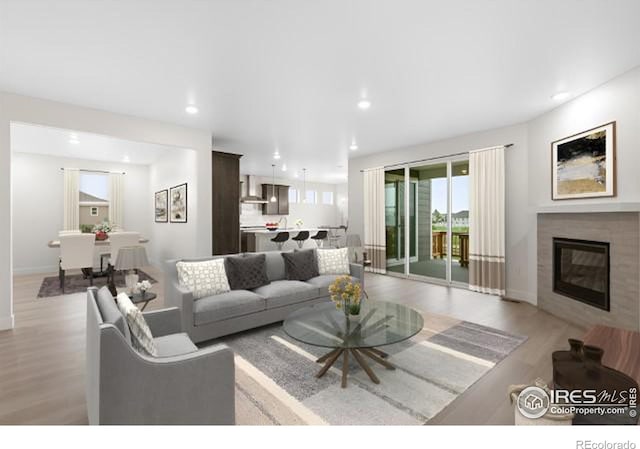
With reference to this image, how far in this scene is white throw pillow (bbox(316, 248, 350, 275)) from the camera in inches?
167

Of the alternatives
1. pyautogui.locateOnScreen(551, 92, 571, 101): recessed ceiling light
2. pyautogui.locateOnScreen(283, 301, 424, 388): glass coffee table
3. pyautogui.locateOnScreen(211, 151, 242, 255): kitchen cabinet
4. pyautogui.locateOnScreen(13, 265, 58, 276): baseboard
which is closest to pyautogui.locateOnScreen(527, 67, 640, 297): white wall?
pyautogui.locateOnScreen(551, 92, 571, 101): recessed ceiling light

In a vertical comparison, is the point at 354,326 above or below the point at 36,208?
below

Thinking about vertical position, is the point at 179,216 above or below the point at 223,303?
above

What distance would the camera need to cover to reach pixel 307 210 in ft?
37.7

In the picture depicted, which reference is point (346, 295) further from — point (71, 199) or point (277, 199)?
point (277, 199)

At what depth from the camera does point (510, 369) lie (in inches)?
99.3

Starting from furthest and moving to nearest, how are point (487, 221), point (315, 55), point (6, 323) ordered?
1. point (487, 221)
2. point (6, 323)
3. point (315, 55)

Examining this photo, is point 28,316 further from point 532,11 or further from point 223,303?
point 532,11

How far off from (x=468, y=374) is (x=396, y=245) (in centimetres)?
441

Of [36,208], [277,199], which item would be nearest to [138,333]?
[36,208]

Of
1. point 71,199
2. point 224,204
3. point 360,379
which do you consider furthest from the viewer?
point 71,199

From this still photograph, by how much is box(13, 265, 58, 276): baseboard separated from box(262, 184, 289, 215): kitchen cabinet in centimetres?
561

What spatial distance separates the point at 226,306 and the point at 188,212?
2.86 m
